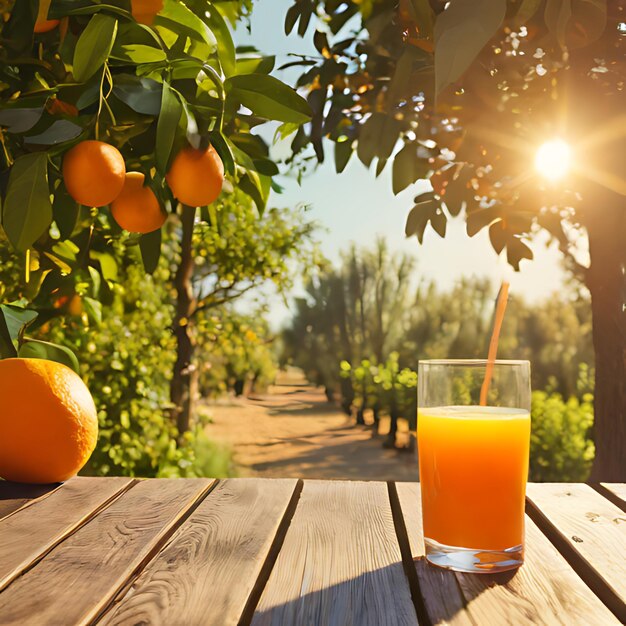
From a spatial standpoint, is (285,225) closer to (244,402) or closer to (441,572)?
(441,572)

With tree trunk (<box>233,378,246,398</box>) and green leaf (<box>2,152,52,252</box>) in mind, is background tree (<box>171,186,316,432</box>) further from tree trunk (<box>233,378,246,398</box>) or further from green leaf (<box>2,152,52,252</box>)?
tree trunk (<box>233,378,246,398</box>)

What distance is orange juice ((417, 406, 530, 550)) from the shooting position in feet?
2.35

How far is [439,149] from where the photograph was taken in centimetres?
159

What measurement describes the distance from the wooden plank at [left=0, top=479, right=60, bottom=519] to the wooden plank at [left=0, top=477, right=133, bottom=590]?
12 mm

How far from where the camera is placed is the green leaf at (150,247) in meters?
0.98

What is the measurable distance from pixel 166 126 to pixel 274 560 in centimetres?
46

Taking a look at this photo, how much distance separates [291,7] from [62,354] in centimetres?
78

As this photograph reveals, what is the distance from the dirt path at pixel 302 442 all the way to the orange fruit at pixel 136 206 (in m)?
4.84

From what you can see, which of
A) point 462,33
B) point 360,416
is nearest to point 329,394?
point 360,416

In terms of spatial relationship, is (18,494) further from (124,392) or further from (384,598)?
(124,392)

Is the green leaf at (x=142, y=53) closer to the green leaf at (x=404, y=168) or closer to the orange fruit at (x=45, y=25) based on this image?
the orange fruit at (x=45, y=25)

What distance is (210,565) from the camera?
2.31 feet

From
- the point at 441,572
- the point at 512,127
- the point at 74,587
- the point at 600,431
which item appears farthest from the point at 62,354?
the point at 600,431

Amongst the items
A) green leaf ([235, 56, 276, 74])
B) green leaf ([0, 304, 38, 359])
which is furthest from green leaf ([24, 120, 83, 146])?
green leaf ([0, 304, 38, 359])
